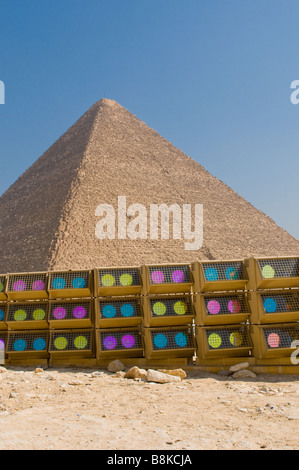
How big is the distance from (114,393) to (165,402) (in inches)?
27.8

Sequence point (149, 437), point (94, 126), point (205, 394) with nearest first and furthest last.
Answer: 1. point (149, 437)
2. point (205, 394)
3. point (94, 126)

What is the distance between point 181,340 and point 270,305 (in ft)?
4.69

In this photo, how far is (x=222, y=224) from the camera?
208 feet

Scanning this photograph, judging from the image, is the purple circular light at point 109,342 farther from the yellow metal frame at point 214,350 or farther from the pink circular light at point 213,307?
the pink circular light at point 213,307

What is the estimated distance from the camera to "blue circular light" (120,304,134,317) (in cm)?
662

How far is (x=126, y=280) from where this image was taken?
6668 mm

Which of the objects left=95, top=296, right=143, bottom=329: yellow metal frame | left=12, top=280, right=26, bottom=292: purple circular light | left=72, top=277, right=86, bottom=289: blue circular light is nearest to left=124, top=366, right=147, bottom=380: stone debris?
left=95, top=296, right=143, bottom=329: yellow metal frame

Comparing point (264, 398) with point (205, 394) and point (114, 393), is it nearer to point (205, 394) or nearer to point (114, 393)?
point (205, 394)

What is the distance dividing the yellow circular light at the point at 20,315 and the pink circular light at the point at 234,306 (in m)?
3.24

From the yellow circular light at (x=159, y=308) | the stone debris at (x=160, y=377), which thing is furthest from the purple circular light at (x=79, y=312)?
the stone debris at (x=160, y=377)

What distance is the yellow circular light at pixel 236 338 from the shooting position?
250 inches

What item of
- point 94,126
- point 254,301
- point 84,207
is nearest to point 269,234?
point 84,207
